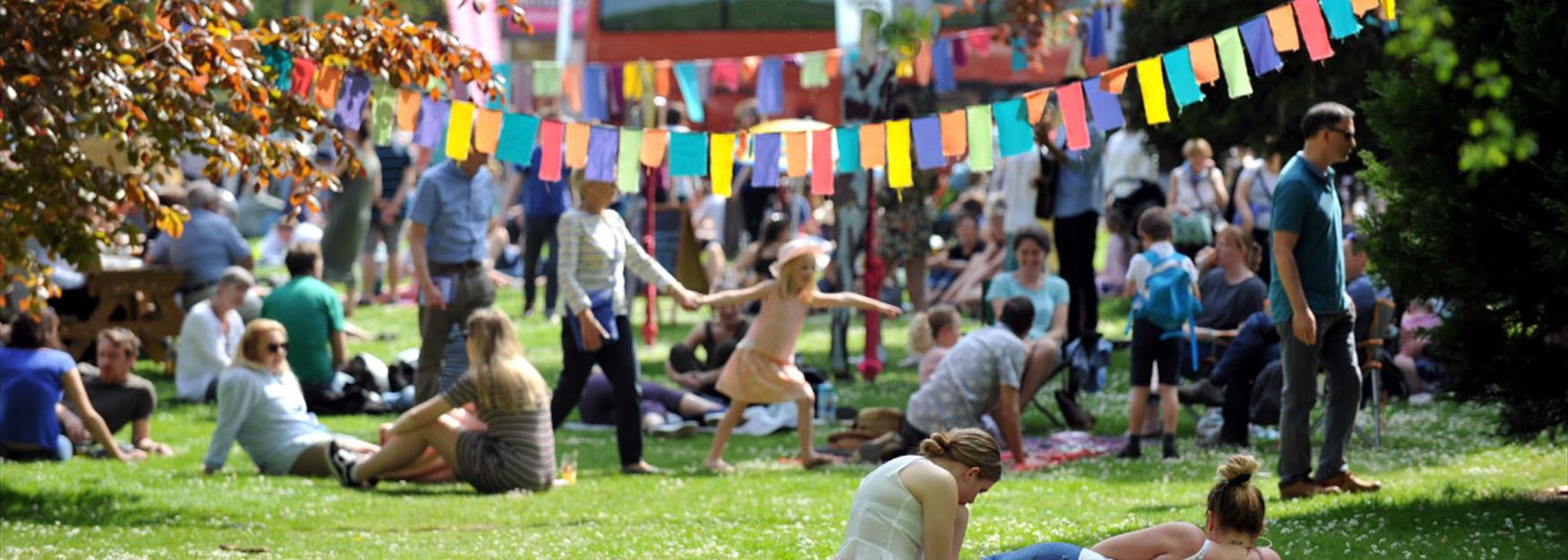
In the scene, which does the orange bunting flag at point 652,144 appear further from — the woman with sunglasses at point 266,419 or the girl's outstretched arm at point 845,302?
the woman with sunglasses at point 266,419

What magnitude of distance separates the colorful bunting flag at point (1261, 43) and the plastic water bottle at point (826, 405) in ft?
15.5

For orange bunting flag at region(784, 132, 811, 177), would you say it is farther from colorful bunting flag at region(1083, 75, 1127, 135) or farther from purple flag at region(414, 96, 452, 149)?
purple flag at region(414, 96, 452, 149)

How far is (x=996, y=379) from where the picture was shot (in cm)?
1223

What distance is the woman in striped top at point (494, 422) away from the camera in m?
11.0

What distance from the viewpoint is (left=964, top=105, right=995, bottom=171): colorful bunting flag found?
11.4 metres

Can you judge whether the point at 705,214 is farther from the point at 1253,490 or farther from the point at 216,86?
the point at 1253,490

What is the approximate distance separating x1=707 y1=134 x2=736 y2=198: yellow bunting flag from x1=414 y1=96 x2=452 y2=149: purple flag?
1.44 meters

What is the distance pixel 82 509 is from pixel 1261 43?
6.16 m

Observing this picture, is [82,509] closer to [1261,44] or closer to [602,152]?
[602,152]

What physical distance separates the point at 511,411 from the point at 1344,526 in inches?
171

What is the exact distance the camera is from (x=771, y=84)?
21516 mm

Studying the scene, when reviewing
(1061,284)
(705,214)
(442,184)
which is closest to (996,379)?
(1061,284)

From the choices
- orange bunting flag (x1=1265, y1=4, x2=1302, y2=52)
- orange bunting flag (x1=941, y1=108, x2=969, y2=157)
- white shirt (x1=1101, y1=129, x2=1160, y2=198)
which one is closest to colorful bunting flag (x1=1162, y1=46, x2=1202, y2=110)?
orange bunting flag (x1=1265, y1=4, x2=1302, y2=52)

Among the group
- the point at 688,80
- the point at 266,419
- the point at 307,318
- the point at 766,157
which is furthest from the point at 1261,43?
the point at 688,80
